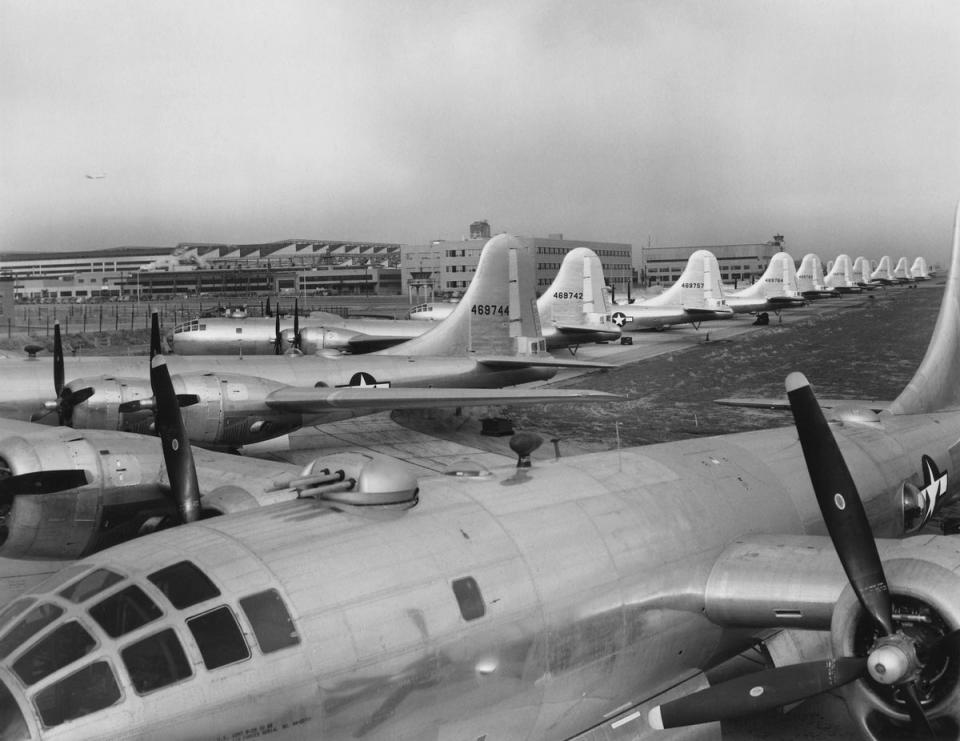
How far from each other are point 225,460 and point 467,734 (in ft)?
28.5

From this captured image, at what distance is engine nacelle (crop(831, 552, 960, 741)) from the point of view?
276 inches

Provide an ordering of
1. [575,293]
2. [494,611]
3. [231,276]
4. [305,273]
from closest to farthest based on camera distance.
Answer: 1. [494,611]
2. [575,293]
3. [231,276]
4. [305,273]

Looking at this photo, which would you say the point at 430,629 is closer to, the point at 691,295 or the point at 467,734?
the point at 467,734

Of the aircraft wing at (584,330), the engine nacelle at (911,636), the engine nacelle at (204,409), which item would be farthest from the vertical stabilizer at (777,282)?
the engine nacelle at (911,636)

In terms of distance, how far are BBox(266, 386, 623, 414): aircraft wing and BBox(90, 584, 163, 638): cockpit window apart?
14.8m

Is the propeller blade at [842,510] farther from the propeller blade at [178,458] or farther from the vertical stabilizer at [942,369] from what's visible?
the vertical stabilizer at [942,369]

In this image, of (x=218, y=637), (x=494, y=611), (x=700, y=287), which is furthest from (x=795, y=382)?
(x=700, y=287)

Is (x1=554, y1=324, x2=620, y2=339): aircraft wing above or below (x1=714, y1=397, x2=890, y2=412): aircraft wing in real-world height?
below

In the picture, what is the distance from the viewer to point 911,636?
25.0ft

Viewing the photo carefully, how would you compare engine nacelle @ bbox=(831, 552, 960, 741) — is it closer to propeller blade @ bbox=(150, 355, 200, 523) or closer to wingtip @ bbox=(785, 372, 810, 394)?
wingtip @ bbox=(785, 372, 810, 394)

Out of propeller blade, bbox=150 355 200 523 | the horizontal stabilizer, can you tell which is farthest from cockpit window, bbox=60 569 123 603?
the horizontal stabilizer

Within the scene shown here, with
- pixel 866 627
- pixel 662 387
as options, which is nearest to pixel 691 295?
→ pixel 662 387

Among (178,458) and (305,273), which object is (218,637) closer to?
(178,458)

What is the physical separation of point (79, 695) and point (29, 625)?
0.83 m
